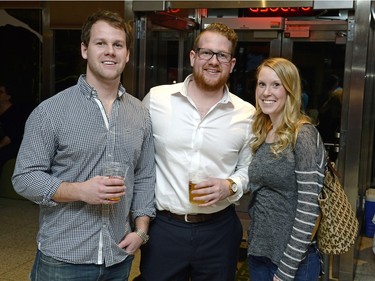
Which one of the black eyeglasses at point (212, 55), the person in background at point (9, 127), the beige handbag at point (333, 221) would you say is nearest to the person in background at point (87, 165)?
the black eyeglasses at point (212, 55)

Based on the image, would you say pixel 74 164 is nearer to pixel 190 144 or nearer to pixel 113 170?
pixel 113 170

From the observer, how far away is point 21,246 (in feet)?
14.6

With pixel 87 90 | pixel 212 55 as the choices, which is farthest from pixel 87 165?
pixel 212 55

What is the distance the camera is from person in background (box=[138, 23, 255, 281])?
2.18 metres

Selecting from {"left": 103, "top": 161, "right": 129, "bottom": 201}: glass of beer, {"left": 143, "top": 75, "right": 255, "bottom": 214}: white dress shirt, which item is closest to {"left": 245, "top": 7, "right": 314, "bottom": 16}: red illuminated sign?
{"left": 143, "top": 75, "right": 255, "bottom": 214}: white dress shirt

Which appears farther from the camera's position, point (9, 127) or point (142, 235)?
point (9, 127)

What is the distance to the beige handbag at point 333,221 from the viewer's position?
77.7 inches

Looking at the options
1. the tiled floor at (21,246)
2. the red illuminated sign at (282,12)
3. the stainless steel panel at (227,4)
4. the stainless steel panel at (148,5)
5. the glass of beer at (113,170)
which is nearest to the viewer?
the glass of beer at (113,170)

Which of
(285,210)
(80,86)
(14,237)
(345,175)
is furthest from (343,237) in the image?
(14,237)

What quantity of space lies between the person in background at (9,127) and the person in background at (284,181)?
4.71 metres

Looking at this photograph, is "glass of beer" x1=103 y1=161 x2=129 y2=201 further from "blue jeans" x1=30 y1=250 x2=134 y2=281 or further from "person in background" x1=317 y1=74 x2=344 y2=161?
"person in background" x1=317 y1=74 x2=344 y2=161

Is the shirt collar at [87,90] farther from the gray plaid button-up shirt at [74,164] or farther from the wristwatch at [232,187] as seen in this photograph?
the wristwatch at [232,187]

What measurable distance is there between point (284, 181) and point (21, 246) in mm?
3207

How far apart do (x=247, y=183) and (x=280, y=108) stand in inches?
15.6
